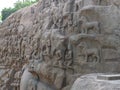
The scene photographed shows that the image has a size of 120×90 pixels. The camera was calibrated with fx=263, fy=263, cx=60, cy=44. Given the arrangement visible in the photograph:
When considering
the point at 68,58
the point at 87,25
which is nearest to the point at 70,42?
the point at 68,58

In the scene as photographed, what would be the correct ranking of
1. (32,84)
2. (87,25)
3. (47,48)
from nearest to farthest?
1. (87,25)
2. (47,48)
3. (32,84)

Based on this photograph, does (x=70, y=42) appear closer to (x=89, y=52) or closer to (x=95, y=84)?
(x=89, y=52)

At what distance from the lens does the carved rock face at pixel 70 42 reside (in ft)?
20.9

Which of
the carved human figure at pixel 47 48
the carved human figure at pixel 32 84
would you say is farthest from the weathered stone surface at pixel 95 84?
the carved human figure at pixel 32 84

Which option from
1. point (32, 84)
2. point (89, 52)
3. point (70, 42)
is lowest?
point (32, 84)

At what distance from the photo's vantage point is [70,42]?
6945 millimetres

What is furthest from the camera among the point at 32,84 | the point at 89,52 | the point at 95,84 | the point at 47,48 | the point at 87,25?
the point at 32,84

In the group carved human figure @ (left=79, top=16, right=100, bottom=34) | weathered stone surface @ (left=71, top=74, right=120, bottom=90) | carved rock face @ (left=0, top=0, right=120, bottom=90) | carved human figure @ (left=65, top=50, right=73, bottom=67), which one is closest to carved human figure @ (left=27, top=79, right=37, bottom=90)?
carved rock face @ (left=0, top=0, right=120, bottom=90)

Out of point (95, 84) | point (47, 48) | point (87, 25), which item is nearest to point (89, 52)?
point (87, 25)

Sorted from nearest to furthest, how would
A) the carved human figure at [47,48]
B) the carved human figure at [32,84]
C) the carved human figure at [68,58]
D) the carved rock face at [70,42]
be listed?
the carved rock face at [70,42] < the carved human figure at [68,58] < the carved human figure at [47,48] < the carved human figure at [32,84]

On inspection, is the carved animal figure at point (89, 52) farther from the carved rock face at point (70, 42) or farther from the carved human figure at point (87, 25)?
the carved human figure at point (87, 25)

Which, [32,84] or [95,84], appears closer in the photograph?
[95,84]

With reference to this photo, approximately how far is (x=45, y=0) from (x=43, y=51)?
2159 millimetres

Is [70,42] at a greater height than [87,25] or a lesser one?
lesser
